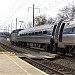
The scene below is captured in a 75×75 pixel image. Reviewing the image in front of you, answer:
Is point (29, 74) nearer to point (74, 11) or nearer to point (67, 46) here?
point (67, 46)

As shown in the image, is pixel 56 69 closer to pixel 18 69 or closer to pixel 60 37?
pixel 18 69

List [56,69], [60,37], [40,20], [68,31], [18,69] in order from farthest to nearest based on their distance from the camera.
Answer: [40,20]
[60,37]
[68,31]
[56,69]
[18,69]

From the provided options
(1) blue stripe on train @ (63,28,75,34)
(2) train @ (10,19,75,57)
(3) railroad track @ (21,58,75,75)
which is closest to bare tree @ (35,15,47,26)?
(2) train @ (10,19,75,57)

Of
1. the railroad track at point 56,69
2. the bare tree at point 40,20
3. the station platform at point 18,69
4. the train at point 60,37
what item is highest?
the bare tree at point 40,20

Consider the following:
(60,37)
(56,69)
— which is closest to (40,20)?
(60,37)

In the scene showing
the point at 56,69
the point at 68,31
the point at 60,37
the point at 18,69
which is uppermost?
the point at 68,31

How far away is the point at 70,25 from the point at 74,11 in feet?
179

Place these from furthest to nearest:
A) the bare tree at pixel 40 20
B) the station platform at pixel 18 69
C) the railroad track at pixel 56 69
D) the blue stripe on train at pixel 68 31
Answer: the bare tree at pixel 40 20 < the blue stripe on train at pixel 68 31 < the railroad track at pixel 56 69 < the station platform at pixel 18 69

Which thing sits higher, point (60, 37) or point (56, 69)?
point (60, 37)

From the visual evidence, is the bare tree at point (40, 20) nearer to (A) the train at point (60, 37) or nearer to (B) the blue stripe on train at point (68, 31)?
(A) the train at point (60, 37)

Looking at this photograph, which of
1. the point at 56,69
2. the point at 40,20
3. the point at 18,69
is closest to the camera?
the point at 18,69

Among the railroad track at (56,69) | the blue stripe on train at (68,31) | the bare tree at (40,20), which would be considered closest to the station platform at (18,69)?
the railroad track at (56,69)

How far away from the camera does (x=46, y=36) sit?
35938 mm

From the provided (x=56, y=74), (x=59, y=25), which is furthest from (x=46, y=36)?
(x=56, y=74)
